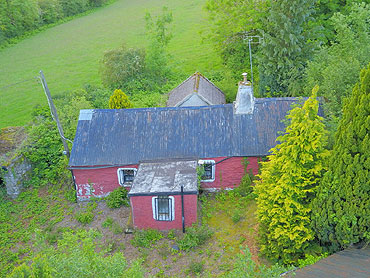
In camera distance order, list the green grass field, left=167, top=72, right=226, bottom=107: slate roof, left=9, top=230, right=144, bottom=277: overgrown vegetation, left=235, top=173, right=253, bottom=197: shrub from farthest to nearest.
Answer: the green grass field < left=167, top=72, right=226, bottom=107: slate roof < left=235, top=173, right=253, bottom=197: shrub < left=9, top=230, right=144, bottom=277: overgrown vegetation

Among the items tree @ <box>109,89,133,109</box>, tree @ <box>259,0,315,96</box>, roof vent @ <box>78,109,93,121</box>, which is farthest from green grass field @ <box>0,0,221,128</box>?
roof vent @ <box>78,109,93,121</box>

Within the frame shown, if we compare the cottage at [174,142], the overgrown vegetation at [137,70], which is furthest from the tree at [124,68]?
the cottage at [174,142]

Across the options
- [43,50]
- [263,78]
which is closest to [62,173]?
[263,78]

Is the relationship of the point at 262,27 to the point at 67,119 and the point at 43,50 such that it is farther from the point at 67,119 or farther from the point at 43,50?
the point at 43,50

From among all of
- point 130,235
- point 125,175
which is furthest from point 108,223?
point 125,175

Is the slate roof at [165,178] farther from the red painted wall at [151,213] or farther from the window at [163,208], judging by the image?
the window at [163,208]

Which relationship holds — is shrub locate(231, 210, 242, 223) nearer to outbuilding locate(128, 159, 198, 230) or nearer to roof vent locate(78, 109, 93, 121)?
outbuilding locate(128, 159, 198, 230)
